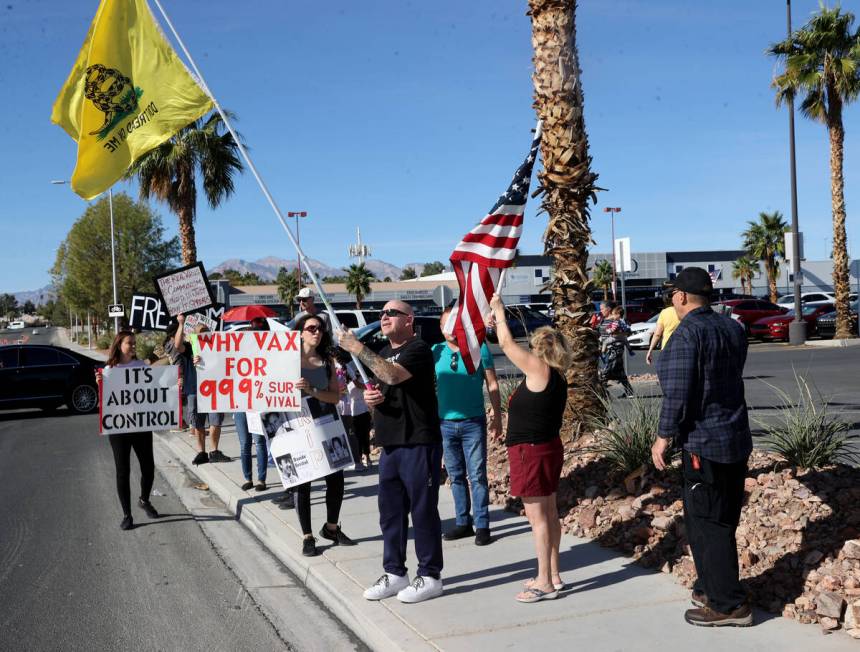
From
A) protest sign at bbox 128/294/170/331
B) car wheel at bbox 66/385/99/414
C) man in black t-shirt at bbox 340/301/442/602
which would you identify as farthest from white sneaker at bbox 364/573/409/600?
car wheel at bbox 66/385/99/414

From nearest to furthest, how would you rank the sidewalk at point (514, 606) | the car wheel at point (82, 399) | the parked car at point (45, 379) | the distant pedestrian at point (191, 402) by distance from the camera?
1. the sidewalk at point (514, 606)
2. the distant pedestrian at point (191, 402)
3. the parked car at point (45, 379)
4. the car wheel at point (82, 399)

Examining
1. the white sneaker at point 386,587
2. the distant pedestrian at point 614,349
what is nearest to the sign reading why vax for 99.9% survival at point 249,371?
the white sneaker at point 386,587

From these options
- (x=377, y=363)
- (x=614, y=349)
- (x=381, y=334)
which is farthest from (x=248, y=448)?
(x=381, y=334)

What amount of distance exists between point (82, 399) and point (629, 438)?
16558mm

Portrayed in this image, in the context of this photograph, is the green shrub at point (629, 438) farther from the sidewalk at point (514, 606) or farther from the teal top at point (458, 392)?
the teal top at point (458, 392)

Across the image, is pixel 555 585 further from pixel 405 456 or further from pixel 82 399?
pixel 82 399

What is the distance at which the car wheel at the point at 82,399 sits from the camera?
20516 millimetres

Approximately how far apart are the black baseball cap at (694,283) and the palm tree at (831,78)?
2704 centimetres

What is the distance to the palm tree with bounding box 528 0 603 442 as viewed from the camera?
9.27 m

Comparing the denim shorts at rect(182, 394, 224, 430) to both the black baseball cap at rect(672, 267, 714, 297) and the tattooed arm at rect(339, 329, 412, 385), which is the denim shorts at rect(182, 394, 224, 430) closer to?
the tattooed arm at rect(339, 329, 412, 385)

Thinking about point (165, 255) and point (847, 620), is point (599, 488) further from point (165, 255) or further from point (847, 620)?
point (165, 255)

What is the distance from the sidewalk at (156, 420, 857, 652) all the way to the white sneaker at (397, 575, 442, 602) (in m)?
0.05

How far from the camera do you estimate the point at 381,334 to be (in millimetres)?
21156

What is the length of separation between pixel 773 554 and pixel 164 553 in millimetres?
5005
